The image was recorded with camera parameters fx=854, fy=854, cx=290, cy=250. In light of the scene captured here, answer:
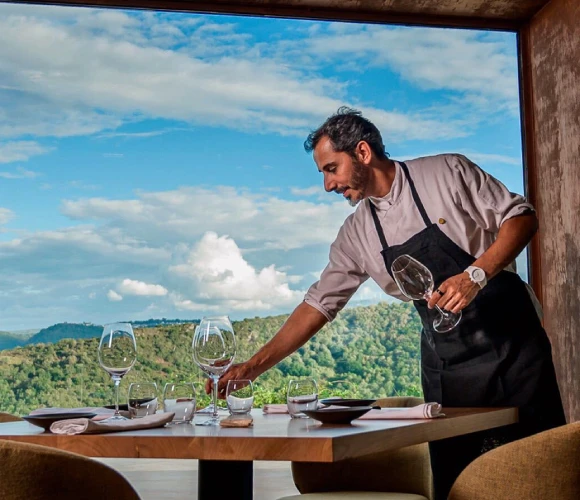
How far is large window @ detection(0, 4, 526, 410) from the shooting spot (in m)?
4.48

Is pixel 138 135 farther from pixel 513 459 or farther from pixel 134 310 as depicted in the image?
pixel 513 459

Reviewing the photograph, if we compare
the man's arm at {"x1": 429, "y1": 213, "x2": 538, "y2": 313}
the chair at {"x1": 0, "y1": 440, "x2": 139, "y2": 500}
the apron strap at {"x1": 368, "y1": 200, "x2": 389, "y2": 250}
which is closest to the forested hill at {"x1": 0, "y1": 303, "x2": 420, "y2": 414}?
the apron strap at {"x1": 368, "y1": 200, "x2": 389, "y2": 250}

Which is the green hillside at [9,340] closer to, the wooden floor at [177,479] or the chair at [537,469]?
the wooden floor at [177,479]

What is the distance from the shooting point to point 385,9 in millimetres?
4555

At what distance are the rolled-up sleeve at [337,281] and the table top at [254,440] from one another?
3.37 feet

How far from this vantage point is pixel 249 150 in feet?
15.5

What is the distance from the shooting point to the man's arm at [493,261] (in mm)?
2221

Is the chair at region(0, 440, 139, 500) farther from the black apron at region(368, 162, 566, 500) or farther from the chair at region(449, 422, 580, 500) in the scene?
the black apron at region(368, 162, 566, 500)

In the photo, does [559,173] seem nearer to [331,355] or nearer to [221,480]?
[331,355]

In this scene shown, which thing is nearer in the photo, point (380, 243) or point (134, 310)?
point (380, 243)

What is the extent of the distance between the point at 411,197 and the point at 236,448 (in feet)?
4.71

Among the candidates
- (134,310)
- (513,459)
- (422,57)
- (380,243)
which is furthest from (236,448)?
(422,57)

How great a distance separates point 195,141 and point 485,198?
7.81 ft

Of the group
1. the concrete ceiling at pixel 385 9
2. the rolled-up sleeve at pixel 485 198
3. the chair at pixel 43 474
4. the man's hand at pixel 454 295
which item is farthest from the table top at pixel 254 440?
the concrete ceiling at pixel 385 9
